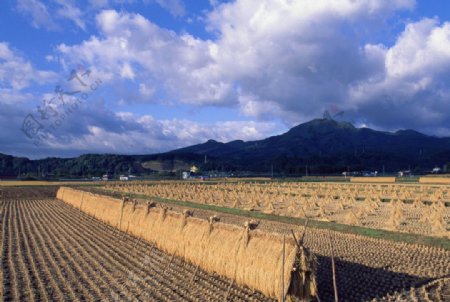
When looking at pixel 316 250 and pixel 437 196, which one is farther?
pixel 437 196

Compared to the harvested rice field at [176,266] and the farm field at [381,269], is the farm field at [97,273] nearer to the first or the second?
the harvested rice field at [176,266]

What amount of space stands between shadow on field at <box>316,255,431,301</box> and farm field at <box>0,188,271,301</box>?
1.60m

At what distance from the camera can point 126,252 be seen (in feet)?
43.7

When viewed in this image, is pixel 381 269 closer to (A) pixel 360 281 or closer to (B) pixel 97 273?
(A) pixel 360 281

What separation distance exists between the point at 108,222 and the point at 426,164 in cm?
15888

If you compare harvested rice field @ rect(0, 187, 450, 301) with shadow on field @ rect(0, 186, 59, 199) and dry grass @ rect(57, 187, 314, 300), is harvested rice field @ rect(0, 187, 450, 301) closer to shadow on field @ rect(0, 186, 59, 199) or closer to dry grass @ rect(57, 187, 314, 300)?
dry grass @ rect(57, 187, 314, 300)

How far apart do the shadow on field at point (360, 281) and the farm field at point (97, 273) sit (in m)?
1.60

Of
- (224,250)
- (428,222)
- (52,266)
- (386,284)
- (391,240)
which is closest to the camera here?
(386,284)

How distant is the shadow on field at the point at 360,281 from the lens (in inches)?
340

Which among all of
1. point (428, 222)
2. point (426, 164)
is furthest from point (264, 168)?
point (428, 222)

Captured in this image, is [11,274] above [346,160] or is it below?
below

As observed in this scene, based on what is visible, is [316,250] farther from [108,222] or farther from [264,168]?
[264,168]

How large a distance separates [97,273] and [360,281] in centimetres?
613

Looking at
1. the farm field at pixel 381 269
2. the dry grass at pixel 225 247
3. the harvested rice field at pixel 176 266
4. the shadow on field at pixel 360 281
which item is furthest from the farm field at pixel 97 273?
the farm field at pixel 381 269
